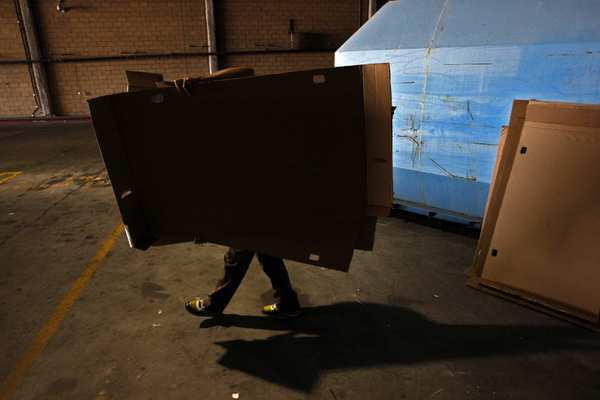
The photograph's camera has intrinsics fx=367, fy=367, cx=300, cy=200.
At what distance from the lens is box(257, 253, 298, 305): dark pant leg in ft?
8.46

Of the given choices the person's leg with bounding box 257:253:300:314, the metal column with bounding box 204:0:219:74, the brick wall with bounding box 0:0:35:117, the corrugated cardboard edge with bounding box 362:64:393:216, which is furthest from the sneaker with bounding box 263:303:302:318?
the brick wall with bounding box 0:0:35:117

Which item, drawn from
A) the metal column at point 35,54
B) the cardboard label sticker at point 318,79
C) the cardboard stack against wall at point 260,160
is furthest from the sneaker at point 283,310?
the metal column at point 35,54

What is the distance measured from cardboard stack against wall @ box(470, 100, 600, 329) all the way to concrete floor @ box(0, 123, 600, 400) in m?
0.20

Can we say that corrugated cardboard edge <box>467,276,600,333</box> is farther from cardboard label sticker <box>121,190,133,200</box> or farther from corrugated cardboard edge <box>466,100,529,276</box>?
cardboard label sticker <box>121,190,133,200</box>

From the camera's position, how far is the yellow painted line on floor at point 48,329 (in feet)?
7.05

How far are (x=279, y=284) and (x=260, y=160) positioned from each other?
3.82 ft

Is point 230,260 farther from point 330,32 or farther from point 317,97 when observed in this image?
point 330,32

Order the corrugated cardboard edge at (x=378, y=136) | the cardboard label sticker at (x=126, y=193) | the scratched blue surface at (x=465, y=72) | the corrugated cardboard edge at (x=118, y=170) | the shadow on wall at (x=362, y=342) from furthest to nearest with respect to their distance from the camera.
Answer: the scratched blue surface at (x=465, y=72) → the shadow on wall at (x=362, y=342) → the cardboard label sticker at (x=126, y=193) → the corrugated cardboard edge at (x=118, y=170) → the corrugated cardboard edge at (x=378, y=136)

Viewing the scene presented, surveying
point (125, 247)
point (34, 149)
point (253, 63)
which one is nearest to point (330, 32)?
point (253, 63)

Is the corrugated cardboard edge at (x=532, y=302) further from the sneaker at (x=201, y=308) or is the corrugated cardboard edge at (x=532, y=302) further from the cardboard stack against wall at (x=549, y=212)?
the sneaker at (x=201, y=308)

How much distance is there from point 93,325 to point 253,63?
1143cm

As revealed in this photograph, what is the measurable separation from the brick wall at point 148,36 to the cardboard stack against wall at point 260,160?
11.5 m

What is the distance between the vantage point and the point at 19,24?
11.8m

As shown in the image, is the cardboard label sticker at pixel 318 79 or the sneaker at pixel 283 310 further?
the sneaker at pixel 283 310
